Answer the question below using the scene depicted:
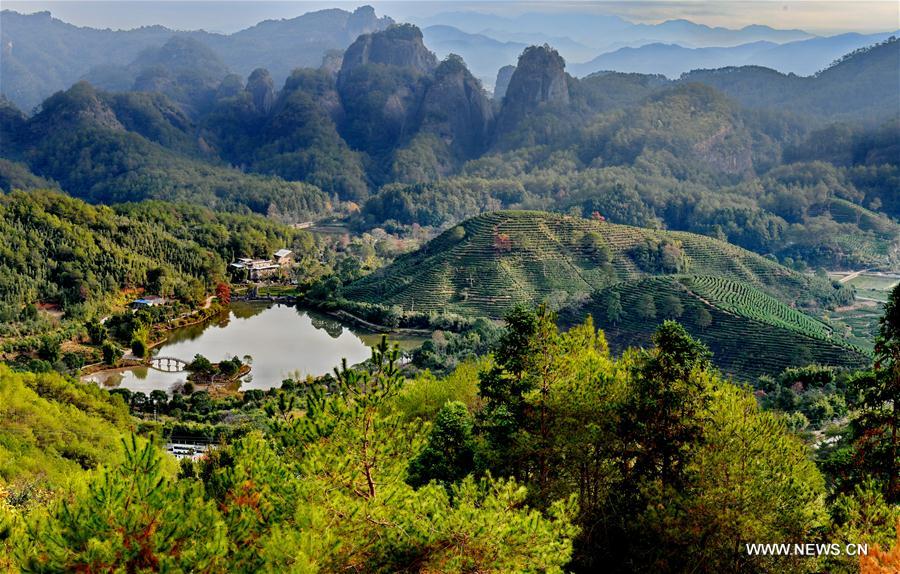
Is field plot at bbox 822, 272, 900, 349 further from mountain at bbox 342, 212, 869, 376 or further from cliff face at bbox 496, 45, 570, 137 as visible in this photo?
cliff face at bbox 496, 45, 570, 137

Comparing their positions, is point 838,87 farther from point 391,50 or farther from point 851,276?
point 391,50

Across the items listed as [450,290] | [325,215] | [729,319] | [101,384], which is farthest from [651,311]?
[325,215]

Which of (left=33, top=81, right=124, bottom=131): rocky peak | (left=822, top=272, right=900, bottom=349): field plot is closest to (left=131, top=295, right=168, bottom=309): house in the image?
(left=822, top=272, right=900, bottom=349): field plot

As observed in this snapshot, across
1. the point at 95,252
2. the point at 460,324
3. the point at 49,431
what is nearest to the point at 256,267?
the point at 95,252

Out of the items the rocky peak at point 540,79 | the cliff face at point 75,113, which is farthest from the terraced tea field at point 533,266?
the cliff face at point 75,113

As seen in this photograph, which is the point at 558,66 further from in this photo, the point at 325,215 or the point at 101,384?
the point at 101,384

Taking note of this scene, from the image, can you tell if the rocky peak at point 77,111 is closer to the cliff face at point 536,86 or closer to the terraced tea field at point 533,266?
the cliff face at point 536,86
